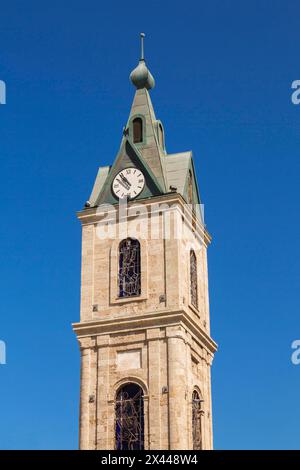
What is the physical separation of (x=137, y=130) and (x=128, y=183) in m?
3.81

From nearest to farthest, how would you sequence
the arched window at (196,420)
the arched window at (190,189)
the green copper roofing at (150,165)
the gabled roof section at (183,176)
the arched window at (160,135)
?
the arched window at (196,420) < the green copper roofing at (150,165) < the gabled roof section at (183,176) < the arched window at (190,189) < the arched window at (160,135)

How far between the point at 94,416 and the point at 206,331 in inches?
310

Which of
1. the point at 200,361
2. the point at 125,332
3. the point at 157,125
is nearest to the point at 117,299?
the point at 125,332

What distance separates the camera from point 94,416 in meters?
51.2

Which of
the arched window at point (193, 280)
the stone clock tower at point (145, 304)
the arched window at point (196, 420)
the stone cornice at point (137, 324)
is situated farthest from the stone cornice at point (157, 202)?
the arched window at point (196, 420)

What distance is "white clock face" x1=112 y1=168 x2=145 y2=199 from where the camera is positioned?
2174 inches

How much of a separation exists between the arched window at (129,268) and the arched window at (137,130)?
6.00m

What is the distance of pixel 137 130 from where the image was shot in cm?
5806

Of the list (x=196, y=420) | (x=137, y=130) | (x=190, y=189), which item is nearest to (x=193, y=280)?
(x=190, y=189)

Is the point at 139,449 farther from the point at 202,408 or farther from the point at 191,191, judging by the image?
the point at 191,191

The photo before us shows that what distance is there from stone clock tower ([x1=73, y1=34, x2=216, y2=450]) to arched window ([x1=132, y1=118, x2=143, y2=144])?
6 centimetres

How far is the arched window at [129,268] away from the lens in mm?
53469

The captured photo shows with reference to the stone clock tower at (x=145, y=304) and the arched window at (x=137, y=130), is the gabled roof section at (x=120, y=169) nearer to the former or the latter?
the stone clock tower at (x=145, y=304)

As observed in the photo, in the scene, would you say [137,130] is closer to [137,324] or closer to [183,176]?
[183,176]
